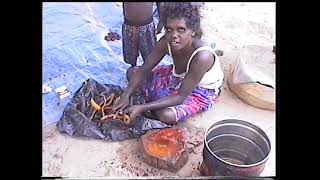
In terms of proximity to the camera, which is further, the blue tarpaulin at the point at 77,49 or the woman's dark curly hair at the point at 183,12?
the blue tarpaulin at the point at 77,49

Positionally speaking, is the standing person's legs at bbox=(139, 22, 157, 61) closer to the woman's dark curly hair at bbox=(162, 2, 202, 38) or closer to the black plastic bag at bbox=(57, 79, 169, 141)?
the woman's dark curly hair at bbox=(162, 2, 202, 38)

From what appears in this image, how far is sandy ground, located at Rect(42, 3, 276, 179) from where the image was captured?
190 centimetres

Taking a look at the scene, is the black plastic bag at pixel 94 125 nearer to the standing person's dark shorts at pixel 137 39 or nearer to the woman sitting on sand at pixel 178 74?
the woman sitting on sand at pixel 178 74

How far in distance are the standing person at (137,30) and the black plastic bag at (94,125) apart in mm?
163

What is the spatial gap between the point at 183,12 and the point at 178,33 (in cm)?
8

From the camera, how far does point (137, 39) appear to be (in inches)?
78.4

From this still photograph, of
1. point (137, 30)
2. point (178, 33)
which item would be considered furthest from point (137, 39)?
point (178, 33)

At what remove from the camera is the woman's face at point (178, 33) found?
1915 mm

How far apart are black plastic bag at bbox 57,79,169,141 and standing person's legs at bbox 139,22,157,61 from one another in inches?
7.2

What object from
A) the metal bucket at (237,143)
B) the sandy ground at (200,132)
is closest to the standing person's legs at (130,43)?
the sandy ground at (200,132)

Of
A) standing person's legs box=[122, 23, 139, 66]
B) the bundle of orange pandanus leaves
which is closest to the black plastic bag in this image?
the bundle of orange pandanus leaves
